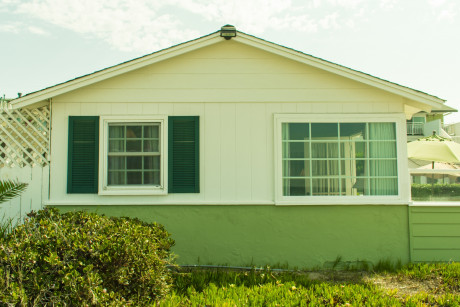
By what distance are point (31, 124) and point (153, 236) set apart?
3.39m

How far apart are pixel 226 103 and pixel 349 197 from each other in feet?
8.81

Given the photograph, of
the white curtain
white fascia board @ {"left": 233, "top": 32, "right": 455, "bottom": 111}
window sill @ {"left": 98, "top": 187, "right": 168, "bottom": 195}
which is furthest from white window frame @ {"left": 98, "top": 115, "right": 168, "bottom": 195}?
the white curtain

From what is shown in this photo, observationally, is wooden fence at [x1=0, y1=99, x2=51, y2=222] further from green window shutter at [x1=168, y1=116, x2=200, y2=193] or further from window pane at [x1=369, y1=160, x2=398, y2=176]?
window pane at [x1=369, y1=160, x2=398, y2=176]

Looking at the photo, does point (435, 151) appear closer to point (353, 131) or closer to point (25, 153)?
point (353, 131)

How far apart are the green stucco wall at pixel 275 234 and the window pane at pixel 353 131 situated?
1.22 meters

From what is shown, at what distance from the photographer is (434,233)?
6.62 meters

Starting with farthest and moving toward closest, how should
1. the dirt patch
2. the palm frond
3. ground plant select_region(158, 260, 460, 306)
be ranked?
the palm frond → the dirt patch → ground plant select_region(158, 260, 460, 306)

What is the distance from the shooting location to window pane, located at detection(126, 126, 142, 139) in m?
6.70

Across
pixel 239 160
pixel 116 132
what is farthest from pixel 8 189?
pixel 239 160

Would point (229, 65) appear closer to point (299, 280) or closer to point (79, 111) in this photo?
point (79, 111)

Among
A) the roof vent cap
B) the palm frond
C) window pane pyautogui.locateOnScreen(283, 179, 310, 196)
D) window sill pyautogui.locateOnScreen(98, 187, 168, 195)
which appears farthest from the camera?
window pane pyautogui.locateOnScreen(283, 179, 310, 196)

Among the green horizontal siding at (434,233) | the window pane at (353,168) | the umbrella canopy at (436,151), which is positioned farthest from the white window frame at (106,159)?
the umbrella canopy at (436,151)

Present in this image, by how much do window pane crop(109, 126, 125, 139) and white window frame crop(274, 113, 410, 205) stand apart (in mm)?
2670

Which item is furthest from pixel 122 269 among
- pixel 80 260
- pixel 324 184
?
pixel 324 184
